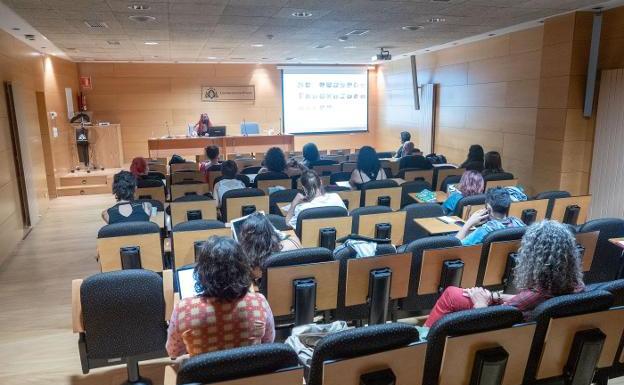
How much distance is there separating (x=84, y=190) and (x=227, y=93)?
544cm

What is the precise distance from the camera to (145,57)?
37.7 feet

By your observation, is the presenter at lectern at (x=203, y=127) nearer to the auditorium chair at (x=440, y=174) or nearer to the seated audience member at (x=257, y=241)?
the auditorium chair at (x=440, y=174)

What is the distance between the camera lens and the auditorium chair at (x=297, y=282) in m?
2.70

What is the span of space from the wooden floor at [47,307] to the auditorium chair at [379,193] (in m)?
2.95

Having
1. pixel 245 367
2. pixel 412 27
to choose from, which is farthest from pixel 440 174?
pixel 245 367

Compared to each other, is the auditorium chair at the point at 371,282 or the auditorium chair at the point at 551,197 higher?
the auditorium chair at the point at 551,197

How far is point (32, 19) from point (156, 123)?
7.24 meters

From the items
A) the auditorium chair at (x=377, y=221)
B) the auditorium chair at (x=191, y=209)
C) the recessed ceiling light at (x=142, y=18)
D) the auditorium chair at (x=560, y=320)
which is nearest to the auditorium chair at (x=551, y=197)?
the auditorium chair at (x=377, y=221)

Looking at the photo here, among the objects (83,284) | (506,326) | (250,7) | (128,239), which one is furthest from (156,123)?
(506,326)

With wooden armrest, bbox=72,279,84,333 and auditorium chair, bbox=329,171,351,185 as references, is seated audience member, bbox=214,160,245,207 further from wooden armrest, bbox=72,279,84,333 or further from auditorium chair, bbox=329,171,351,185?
wooden armrest, bbox=72,279,84,333

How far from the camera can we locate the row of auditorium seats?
5.33 ft

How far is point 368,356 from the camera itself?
1723 millimetres

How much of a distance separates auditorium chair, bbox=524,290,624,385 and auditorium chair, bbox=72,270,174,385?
2030 mm

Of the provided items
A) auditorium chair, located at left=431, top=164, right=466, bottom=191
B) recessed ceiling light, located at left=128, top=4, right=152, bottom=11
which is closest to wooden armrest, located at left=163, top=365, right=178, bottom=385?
recessed ceiling light, located at left=128, top=4, right=152, bottom=11
